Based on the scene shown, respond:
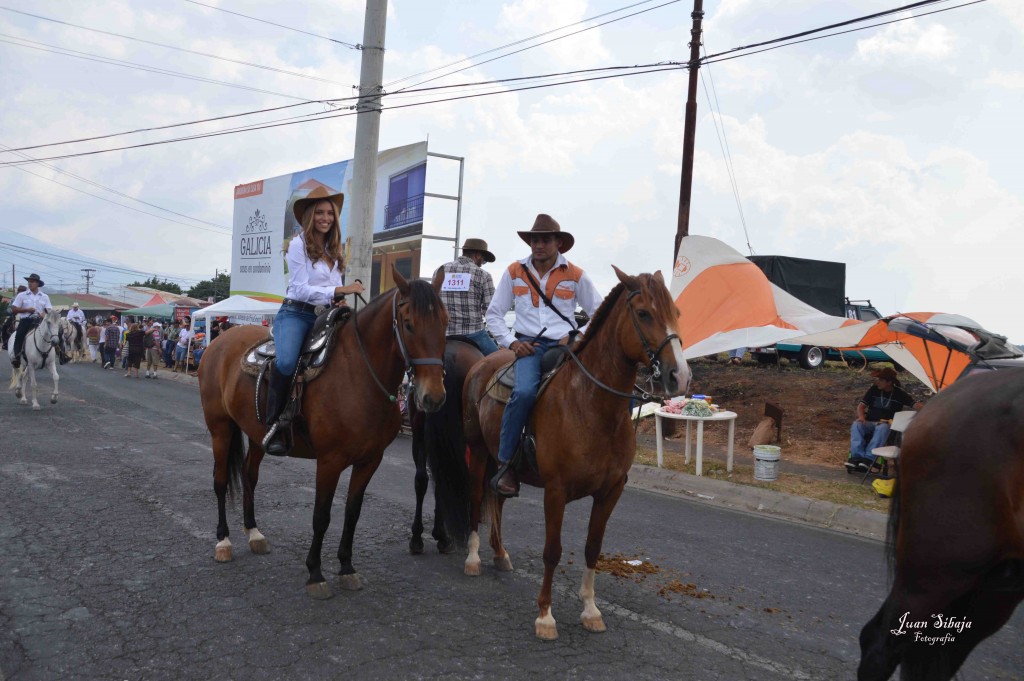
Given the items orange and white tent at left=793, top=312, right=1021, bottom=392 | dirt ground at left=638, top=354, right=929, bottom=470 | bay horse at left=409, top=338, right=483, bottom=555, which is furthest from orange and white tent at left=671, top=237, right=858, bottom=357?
bay horse at left=409, top=338, right=483, bottom=555

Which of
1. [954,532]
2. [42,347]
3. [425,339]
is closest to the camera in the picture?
[954,532]

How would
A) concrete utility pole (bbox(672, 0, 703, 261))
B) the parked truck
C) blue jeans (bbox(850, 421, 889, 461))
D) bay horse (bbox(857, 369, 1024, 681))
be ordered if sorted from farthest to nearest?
the parked truck < concrete utility pole (bbox(672, 0, 703, 261)) < blue jeans (bbox(850, 421, 889, 461)) < bay horse (bbox(857, 369, 1024, 681))

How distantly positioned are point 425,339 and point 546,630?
185 cm

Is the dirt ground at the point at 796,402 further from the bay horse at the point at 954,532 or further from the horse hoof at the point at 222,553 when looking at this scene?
the horse hoof at the point at 222,553

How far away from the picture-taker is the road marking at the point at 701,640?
3744mm

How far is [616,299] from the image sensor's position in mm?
4254

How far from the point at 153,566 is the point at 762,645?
4053 mm

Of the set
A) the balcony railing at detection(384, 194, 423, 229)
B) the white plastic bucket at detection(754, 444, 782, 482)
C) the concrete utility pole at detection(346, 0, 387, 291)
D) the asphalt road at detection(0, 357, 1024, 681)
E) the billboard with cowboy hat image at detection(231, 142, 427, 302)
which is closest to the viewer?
the asphalt road at detection(0, 357, 1024, 681)

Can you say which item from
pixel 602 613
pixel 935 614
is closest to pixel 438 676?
pixel 602 613

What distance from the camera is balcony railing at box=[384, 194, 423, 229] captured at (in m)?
19.6

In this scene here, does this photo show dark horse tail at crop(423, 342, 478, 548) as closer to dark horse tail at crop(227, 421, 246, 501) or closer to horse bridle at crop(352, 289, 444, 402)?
horse bridle at crop(352, 289, 444, 402)

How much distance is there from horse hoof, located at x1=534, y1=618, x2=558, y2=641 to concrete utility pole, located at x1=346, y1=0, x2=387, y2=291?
9.77 m

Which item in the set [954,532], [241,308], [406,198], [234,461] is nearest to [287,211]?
[241,308]

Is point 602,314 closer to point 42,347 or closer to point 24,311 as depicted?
point 42,347
